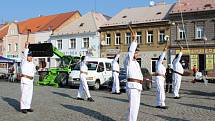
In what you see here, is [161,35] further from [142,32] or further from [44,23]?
[44,23]

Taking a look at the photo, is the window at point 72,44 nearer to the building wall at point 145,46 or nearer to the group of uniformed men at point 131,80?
the building wall at point 145,46

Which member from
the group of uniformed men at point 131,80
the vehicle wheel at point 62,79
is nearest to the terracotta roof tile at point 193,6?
the vehicle wheel at point 62,79

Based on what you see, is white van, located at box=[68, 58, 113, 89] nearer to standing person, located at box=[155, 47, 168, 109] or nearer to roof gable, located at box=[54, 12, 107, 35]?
standing person, located at box=[155, 47, 168, 109]

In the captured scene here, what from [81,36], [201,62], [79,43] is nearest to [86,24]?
[81,36]

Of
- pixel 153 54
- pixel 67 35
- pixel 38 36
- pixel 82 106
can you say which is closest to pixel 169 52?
pixel 153 54

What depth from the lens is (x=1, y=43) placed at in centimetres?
7031

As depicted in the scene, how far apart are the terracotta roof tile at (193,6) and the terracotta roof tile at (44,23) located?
2007 cm

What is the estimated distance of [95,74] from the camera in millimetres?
24672

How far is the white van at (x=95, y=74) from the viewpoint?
24500 millimetres

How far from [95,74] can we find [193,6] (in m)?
24.3

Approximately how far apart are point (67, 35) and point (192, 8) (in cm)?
1923

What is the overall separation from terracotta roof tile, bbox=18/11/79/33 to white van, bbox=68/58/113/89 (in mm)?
34352

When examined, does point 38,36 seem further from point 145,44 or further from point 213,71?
point 213,71

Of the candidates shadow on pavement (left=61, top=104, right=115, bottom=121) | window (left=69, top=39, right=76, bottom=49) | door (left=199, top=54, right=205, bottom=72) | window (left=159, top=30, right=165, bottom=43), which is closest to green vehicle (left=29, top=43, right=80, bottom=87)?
shadow on pavement (left=61, top=104, right=115, bottom=121)
